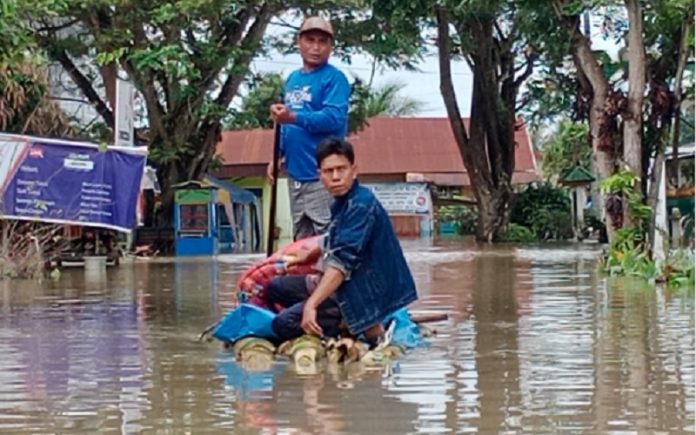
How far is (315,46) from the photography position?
6758 mm

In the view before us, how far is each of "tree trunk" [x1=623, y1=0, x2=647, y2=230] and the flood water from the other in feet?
14.5

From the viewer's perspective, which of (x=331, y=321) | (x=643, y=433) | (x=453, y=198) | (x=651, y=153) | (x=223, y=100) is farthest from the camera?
(x=453, y=198)

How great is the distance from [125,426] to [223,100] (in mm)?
23351

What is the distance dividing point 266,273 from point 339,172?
2.64 feet

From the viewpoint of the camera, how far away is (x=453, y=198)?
49562mm

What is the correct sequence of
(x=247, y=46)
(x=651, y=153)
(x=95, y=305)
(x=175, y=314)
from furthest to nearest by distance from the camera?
(x=247, y=46) → (x=651, y=153) → (x=95, y=305) → (x=175, y=314)

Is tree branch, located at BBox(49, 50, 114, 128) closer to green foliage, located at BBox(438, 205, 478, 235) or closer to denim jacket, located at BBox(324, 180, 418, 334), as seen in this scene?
green foliage, located at BBox(438, 205, 478, 235)

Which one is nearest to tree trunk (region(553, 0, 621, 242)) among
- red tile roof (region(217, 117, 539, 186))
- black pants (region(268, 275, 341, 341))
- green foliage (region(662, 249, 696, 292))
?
green foliage (region(662, 249, 696, 292))

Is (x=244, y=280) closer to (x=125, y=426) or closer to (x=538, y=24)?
(x=125, y=426)

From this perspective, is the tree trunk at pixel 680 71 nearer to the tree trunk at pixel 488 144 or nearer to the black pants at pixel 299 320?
the black pants at pixel 299 320

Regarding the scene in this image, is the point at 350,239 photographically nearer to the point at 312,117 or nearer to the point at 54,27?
the point at 312,117

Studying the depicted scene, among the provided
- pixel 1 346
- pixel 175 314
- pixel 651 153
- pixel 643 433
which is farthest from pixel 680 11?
pixel 643 433

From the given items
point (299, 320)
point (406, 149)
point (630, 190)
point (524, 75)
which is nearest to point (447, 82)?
point (524, 75)

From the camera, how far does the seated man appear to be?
5.83 m
